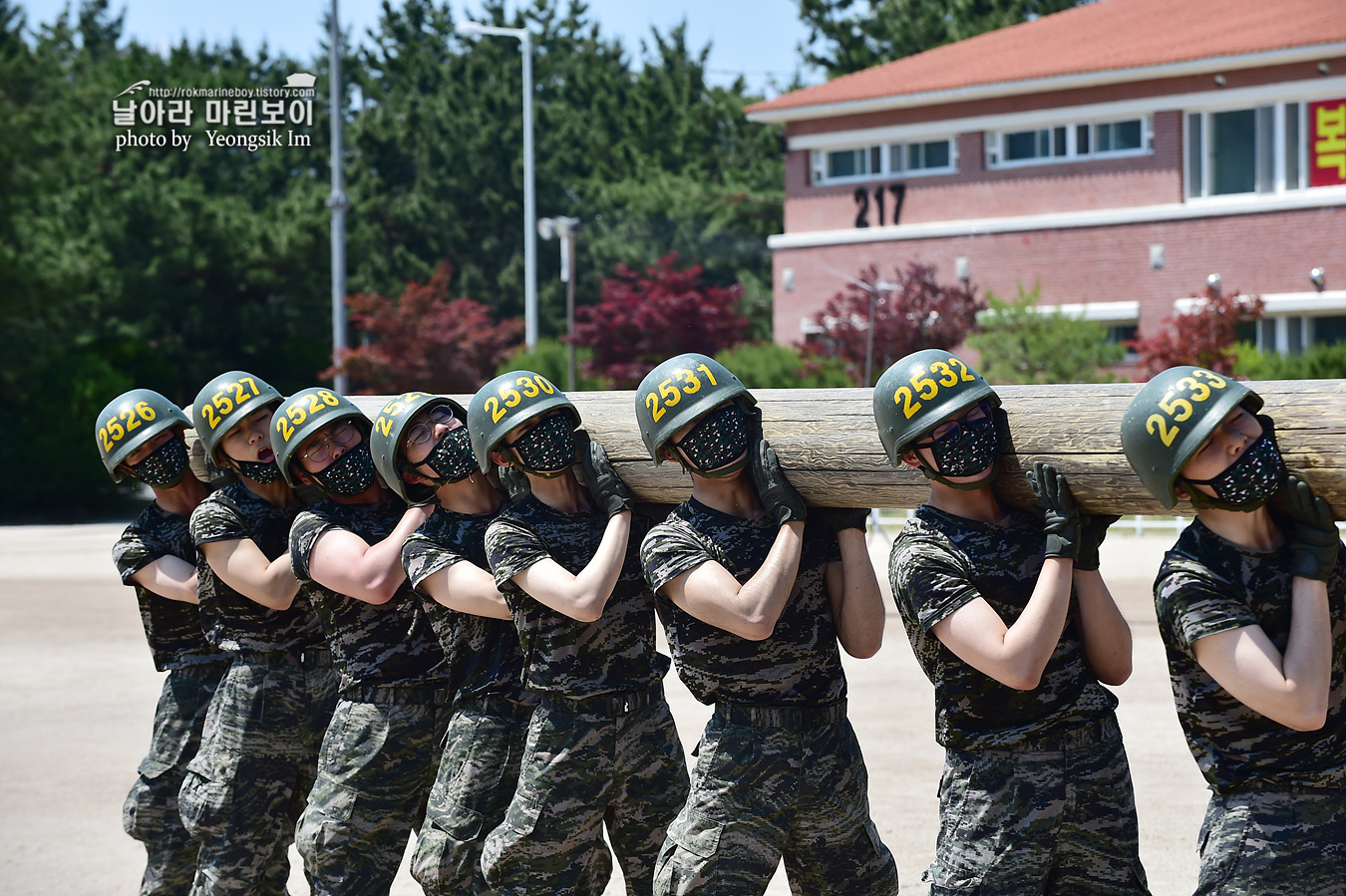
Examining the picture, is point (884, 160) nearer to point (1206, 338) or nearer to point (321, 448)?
point (1206, 338)

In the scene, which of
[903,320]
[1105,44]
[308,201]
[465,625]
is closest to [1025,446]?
[465,625]

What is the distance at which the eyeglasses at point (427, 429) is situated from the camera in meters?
5.64

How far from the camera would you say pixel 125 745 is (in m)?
10.3

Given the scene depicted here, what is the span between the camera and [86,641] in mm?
14516

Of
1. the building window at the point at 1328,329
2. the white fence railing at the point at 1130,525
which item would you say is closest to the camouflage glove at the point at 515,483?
the white fence railing at the point at 1130,525

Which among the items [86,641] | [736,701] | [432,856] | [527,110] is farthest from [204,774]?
[527,110]

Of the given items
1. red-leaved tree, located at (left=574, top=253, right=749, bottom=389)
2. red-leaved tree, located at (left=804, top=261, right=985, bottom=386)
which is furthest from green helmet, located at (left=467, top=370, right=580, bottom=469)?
red-leaved tree, located at (left=574, top=253, right=749, bottom=389)

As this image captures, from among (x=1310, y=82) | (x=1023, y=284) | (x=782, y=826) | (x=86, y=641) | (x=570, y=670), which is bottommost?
(x=86, y=641)

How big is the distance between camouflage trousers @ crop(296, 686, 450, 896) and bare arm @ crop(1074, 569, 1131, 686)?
8.88ft

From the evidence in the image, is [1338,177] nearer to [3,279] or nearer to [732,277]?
[732,277]

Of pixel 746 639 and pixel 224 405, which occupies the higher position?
pixel 224 405

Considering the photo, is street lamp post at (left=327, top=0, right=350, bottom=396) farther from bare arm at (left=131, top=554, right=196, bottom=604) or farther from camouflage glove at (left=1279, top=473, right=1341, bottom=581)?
camouflage glove at (left=1279, top=473, right=1341, bottom=581)

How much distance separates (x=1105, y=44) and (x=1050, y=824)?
29049 mm

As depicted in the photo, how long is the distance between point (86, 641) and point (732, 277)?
3252cm
